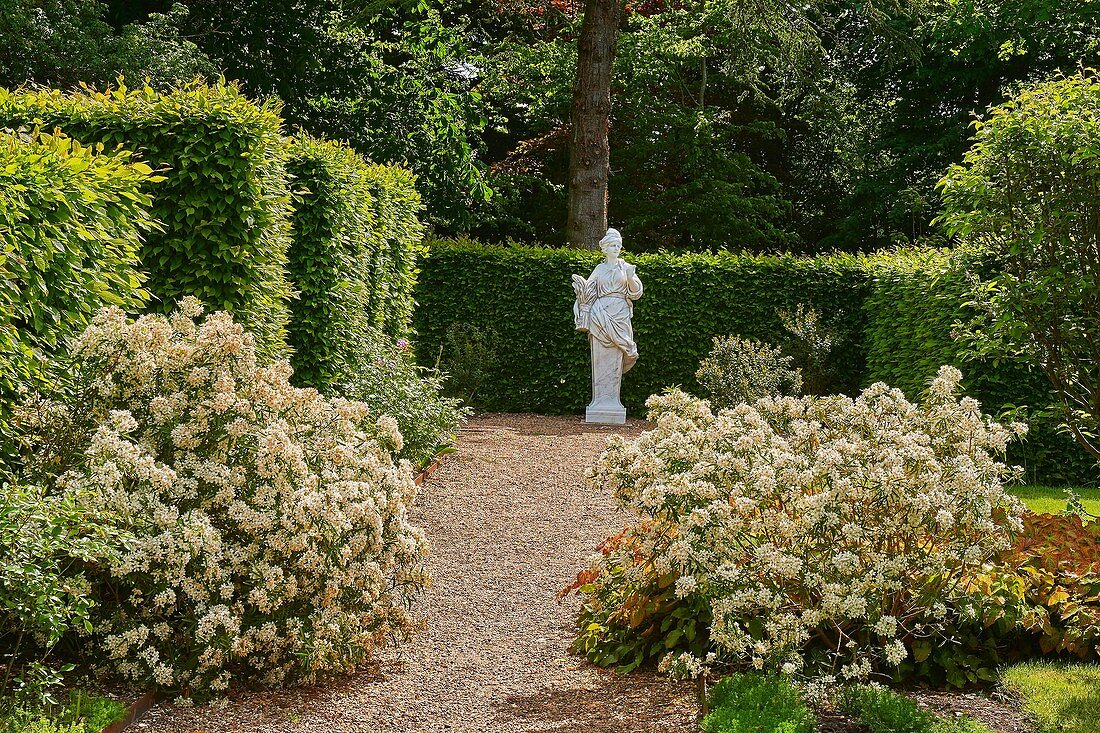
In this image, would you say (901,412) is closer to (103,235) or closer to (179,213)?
(103,235)

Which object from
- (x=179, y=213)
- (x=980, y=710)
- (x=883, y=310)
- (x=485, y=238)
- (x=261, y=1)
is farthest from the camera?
(x=485, y=238)

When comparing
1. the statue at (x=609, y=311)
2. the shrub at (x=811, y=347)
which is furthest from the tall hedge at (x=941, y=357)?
the statue at (x=609, y=311)

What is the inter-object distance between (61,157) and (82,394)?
120 cm

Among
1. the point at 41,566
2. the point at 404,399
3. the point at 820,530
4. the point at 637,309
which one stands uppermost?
the point at 637,309

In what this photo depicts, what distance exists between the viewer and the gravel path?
12.5 ft

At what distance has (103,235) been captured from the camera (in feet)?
15.7

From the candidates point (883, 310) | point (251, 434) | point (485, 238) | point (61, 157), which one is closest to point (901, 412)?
point (251, 434)

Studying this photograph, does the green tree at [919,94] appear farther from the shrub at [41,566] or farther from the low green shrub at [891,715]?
the shrub at [41,566]

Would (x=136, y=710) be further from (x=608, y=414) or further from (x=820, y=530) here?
(x=608, y=414)

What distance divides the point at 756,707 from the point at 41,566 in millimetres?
2513

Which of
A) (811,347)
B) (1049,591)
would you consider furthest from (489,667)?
(811,347)

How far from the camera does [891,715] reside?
A: 11.3 feet

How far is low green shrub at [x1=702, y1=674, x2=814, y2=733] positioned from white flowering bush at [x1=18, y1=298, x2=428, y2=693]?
157 centimetres

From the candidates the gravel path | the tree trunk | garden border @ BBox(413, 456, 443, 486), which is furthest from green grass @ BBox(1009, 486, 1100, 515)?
the tree trunk
